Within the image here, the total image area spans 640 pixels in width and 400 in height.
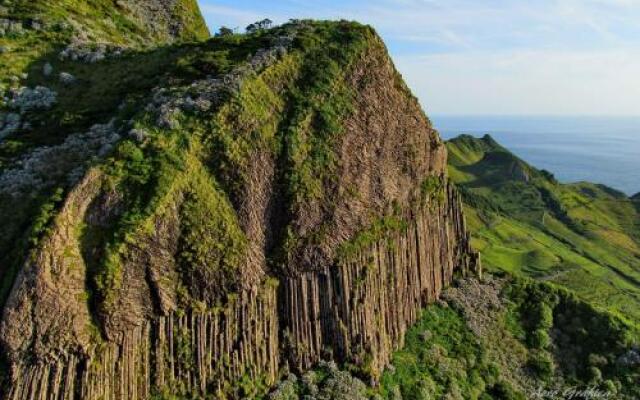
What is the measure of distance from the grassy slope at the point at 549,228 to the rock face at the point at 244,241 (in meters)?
49.0

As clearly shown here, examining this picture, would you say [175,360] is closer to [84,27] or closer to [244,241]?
[244,241]

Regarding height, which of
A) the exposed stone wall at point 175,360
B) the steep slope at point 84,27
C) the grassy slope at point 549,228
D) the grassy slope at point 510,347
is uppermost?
the steep slope at point 84,27

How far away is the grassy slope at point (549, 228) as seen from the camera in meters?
108

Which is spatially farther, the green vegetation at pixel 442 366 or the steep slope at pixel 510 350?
the steep slope at pixel 510 350

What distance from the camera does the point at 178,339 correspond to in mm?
27891

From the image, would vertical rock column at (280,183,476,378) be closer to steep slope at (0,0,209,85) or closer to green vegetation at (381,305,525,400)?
green vegetation at (381,305,525,400)

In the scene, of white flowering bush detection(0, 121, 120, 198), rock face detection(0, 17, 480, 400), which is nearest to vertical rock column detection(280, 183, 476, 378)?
rock face detection(0, 17, 480, 400)

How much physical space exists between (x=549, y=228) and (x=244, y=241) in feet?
433

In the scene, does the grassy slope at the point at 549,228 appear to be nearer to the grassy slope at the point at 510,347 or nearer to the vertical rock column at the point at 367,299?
the grassy slope at the point at 510,347

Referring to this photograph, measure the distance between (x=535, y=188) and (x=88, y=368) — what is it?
529 ft

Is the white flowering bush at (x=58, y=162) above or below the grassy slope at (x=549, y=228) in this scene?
above

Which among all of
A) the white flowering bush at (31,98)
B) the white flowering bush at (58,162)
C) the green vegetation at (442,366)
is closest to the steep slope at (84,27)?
the white flowering bush at (31,98)

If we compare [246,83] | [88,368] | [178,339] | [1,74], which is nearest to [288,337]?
[178,339]

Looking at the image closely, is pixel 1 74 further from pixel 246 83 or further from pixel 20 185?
pixel 246 83
